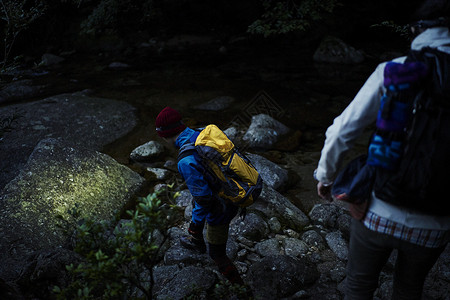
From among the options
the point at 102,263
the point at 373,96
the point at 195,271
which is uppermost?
the point at 373,96

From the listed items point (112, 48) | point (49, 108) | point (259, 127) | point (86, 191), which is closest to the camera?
point (86, 191)

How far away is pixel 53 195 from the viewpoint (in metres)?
3.56

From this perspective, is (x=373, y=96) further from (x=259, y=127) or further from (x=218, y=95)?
(x=218, y=95)

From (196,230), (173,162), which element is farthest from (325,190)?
(173,162)

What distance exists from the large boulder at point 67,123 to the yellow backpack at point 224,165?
3.60 metres

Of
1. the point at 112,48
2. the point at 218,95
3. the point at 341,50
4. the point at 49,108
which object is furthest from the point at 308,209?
the point at 112,48

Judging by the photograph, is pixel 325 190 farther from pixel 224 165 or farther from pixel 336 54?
pixel 336 54

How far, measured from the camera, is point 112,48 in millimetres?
13531

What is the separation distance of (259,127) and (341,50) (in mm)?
6714

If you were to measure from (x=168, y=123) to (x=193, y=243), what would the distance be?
1202 millimetres

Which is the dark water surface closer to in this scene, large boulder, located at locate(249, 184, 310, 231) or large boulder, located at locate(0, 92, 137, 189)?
large boulder, located at locate(0, 92, 137, 189)

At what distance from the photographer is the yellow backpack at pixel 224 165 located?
230 cm

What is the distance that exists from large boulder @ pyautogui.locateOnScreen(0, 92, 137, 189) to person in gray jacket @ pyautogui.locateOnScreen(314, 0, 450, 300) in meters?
4.73

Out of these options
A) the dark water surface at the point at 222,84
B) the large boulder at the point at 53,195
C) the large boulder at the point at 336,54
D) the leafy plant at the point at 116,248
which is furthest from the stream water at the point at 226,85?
the leafy plant at the point at 116,248
